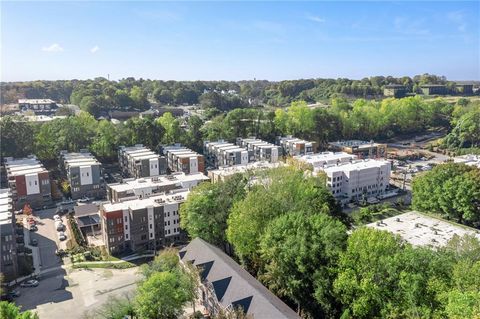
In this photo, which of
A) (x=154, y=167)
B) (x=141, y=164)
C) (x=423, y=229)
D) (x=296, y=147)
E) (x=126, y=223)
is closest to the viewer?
(x=423, y=229)

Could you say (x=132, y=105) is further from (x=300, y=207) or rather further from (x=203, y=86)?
(x=300, y=207)

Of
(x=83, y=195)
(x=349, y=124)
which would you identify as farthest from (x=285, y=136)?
(x=83, y=195)

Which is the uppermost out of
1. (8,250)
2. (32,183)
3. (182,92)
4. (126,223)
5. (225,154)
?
(182,92)

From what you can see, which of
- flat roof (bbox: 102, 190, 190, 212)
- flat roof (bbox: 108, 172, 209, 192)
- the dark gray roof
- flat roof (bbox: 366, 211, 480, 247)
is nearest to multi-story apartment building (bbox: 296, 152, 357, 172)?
flat roof (bbox: 108, 172, 209, 192)

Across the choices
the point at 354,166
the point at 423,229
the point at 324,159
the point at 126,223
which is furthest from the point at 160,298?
the point at 324,159

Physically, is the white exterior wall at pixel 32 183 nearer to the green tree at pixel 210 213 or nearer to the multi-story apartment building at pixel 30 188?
the multi-story apartment building at pixel 30 188

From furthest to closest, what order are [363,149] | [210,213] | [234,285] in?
[363,149], [210,213], [234,285]

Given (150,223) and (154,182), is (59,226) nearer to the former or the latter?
(154,182)
